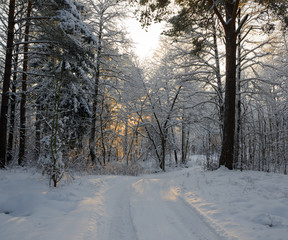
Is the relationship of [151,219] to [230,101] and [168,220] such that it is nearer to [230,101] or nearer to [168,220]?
[168,220]

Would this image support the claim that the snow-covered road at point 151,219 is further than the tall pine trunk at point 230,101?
No

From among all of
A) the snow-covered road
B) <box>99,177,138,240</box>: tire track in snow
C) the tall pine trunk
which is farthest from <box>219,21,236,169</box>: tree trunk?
<box>99,177,138,240</box>: tire track in snow

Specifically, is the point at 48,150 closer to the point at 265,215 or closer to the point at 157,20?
the point at 265,215

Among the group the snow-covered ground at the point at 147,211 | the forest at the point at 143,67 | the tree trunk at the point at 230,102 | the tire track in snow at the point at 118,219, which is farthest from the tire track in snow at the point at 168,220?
the tree trunk at the point at 230,102

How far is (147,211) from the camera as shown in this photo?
13.4ft

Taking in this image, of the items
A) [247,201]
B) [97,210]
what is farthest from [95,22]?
[247,201]

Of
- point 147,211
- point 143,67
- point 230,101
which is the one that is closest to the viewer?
point 147,211

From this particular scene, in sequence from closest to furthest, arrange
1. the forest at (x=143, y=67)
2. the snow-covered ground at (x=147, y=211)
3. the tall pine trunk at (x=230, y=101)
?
the snow-covered ground at (x=147, y=211) → the forest at (x=143, y=67) → the tall pine trunk at (x=230, y=101)

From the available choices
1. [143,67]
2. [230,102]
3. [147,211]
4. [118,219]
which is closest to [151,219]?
[147,211]

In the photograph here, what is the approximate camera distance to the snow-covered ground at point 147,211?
9.77 feet

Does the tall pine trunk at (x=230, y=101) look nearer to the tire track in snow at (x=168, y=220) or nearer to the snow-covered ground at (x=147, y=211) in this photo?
the snow-covered ground at (x=147, y=211)

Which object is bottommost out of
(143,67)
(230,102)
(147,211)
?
(147,211)

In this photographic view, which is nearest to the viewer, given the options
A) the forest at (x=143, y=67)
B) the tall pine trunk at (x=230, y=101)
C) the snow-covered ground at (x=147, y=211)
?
the snow-covered ground at (x=147, y=211)

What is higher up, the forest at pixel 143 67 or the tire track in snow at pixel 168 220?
the forest at pixel 143 67
